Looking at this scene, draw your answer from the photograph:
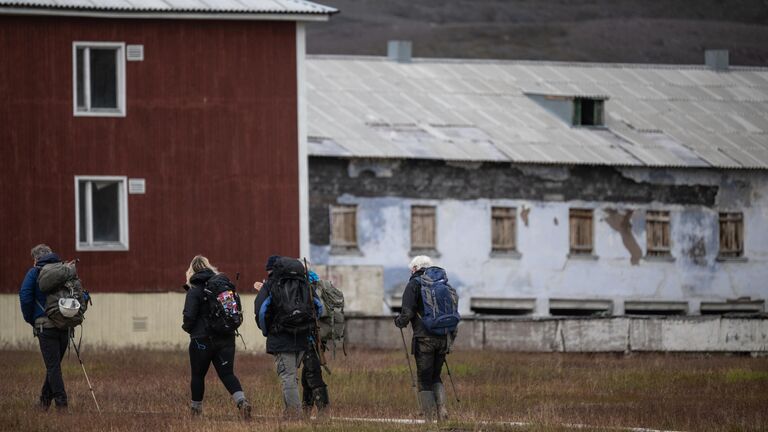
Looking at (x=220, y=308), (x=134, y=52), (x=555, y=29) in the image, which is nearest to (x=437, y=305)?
(x=220, y=308)

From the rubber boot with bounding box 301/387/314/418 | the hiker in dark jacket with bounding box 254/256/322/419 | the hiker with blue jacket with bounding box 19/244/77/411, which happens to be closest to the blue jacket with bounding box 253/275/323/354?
the hiker in dark jacket with bounding box 254/256/322/419

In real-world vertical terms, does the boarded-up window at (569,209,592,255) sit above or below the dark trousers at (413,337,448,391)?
above

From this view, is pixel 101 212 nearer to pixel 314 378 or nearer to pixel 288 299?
pixel 314 378

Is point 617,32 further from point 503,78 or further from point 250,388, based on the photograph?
point 250,388

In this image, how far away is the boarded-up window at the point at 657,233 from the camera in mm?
46719

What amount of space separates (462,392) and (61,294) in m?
6.73

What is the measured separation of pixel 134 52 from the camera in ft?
105

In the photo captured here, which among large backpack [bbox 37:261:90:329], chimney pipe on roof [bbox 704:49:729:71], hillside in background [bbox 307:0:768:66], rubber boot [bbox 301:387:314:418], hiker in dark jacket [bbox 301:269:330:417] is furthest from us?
hillside in background [bbox 307:0:768:66]

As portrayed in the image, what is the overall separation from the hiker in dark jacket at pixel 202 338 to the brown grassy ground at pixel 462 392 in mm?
498

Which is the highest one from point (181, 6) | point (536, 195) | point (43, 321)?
point (181, 6)

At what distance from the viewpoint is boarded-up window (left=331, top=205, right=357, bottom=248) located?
145ft

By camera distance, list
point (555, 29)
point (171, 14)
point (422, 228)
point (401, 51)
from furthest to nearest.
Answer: point (555, 29)
point (401, 51)
point (422, 228)
point (171, 14)

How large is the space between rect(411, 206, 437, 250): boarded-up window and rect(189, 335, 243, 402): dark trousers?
89.3ft

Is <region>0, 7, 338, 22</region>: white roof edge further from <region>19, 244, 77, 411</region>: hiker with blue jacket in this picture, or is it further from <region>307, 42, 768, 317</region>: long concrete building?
<region>19, 244, 77, 411</region>: hiker with blue jacket
